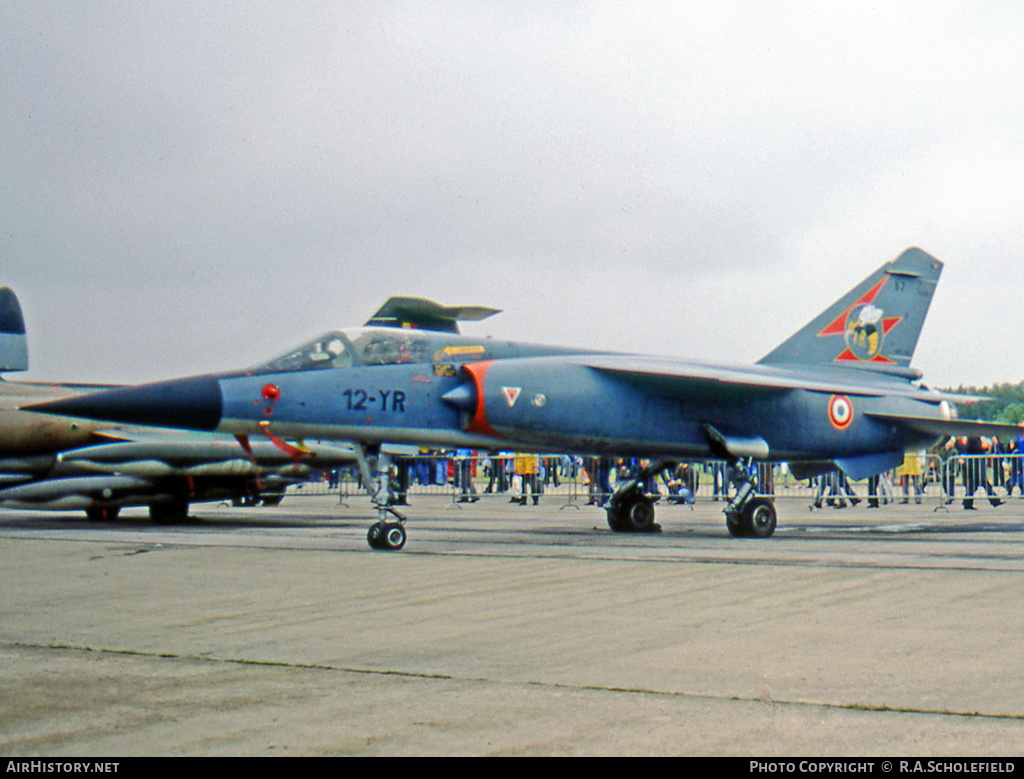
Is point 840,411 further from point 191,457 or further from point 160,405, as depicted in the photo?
point 191,457

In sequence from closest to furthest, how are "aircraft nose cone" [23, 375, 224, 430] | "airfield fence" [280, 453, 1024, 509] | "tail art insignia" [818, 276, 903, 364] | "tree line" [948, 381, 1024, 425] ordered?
"aircraft nose cone" [23, 375, 224, 430] < "tail art insignia" [818, 276, 903, 364] < "airfield fence" [280, 453, 1024, 509] < "tree line" [948, 381, 1024, 425]

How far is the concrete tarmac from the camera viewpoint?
Result: 3314 mm

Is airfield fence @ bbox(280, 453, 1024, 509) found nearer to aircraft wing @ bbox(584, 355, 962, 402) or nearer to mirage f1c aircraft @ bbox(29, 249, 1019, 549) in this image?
mirage f1c aircraft @ bbox(29, 249, 1019, 549)

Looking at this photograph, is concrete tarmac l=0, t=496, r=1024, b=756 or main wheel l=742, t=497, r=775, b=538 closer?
concrete tarmac l=0, t=496, r=1024, b=756

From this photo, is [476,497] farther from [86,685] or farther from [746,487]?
[86,685]

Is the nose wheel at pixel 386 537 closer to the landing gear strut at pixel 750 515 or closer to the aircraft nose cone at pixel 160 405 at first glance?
the aircraft nose cone at pixel 160 405

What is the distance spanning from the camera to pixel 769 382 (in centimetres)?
1277

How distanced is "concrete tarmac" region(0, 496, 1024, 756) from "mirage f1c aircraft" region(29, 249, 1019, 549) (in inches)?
58.1

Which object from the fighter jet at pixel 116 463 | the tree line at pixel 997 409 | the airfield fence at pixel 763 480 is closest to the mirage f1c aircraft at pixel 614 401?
the airfield fence at pixel 763 480

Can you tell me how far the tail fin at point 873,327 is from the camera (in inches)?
603

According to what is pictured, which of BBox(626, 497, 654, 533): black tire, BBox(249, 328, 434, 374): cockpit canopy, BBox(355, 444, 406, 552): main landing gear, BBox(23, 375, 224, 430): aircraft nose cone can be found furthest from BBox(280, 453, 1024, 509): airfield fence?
BBox(23, 375, 224, 430): aircraft nose cone

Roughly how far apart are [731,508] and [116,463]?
9707 mm

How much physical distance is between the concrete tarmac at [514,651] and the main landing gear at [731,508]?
8.21 ft
